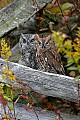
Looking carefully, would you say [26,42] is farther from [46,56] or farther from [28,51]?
[46,56]

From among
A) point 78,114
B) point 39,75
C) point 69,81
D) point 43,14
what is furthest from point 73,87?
point 43,14

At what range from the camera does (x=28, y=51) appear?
14.4 feet

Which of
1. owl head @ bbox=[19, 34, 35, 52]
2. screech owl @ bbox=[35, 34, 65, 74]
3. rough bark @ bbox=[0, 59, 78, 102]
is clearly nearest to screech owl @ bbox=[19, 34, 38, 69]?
owl head @ bbox=[19, 34, 35, 52]

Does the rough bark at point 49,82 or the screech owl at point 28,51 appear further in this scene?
the screech owl at point 28,51

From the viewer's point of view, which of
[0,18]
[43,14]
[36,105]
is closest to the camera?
[36,105]

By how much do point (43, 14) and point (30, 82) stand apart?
167cm

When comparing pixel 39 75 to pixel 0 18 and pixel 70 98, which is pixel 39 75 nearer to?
pixel 70 98

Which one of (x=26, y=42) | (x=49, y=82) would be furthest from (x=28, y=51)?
(x=49, y=82)

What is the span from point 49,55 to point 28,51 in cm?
45

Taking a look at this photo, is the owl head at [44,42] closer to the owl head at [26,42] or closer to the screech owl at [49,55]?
the screech owl at [49,55]

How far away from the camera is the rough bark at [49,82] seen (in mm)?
3180

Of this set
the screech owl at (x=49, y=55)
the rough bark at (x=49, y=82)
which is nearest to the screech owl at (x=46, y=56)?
the screech owl at (x=49, y=55)

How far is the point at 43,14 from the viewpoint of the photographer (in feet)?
16.2

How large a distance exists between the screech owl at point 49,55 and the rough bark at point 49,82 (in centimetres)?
53
